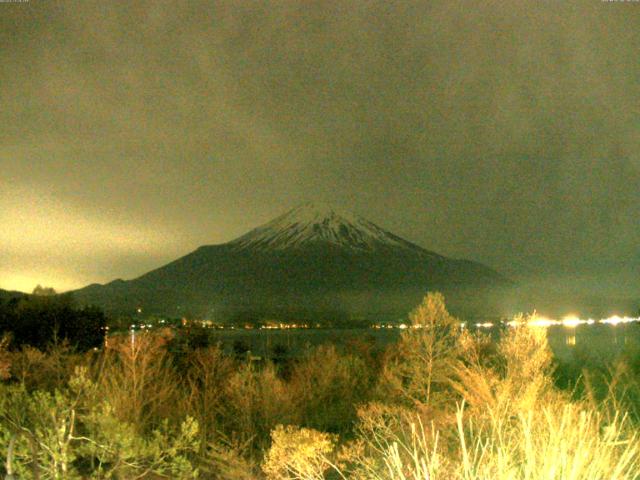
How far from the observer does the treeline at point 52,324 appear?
4194cm

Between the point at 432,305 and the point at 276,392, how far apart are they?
3773mm

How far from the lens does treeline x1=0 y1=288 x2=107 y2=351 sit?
138ft

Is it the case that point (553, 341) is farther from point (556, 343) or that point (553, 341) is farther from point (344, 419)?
point (344, 419)

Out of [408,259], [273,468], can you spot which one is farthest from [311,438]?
[408,259]

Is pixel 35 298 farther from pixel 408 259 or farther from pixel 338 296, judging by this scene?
pixel 408 259

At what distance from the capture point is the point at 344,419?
19703 mm

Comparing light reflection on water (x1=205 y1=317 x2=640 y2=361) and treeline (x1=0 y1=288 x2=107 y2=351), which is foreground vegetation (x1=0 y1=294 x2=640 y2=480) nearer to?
light reflection on water (x1=205 y1=317 x2=640 y2=361)

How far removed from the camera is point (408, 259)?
15900 cm

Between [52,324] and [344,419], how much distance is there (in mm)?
27433

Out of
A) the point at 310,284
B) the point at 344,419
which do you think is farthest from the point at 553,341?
the point at 310,284

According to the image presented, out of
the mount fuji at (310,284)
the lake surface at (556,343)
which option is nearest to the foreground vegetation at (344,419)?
the lake surface at (556,343)

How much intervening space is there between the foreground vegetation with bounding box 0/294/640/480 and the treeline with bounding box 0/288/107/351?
64.8 ft

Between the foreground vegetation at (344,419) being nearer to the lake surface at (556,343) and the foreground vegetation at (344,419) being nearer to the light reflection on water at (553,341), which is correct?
the light reflection on water at (553,341)

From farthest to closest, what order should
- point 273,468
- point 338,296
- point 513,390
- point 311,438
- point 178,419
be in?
point 338,296 → point 178,419 → point 513,390 → point 311,438 → point 273,468
